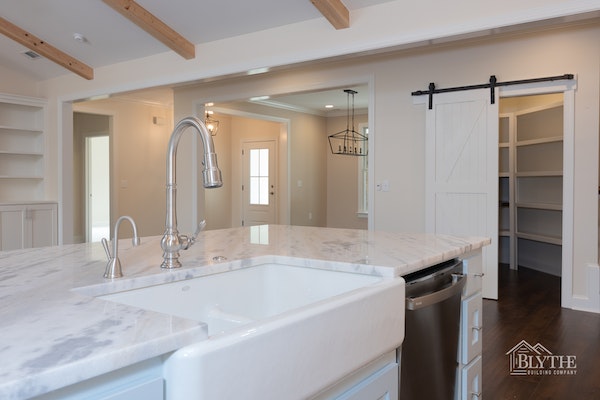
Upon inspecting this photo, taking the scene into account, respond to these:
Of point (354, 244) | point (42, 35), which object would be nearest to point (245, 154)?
point (42, 35)

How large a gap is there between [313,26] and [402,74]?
1321 mm

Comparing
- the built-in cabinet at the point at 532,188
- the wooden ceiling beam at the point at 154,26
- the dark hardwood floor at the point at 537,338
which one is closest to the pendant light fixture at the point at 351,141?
the built-in cabinet at the point at 532,188

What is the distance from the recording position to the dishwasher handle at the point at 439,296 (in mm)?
1485

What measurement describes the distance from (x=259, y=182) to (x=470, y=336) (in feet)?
24.8

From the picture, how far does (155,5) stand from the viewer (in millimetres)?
3947

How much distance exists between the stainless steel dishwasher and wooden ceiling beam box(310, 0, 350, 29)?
2.32 meters

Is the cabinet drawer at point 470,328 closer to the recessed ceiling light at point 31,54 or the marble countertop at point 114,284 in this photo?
the marble countertop at point 114,284

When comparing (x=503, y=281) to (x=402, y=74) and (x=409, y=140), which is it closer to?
(x=409, y=140)

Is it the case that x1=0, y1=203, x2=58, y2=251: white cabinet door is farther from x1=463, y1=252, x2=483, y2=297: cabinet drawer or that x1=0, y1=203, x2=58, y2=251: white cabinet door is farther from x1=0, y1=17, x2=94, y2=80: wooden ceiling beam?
x1=463, y1=252, x2=483, y2=297: cabinet drawer

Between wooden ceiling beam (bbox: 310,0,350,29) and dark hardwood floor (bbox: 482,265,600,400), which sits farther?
wooden ceiling beam (bbox: 310,0,350,29)

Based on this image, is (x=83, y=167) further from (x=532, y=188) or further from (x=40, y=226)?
(x=532, y=188)

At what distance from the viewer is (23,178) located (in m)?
6.09

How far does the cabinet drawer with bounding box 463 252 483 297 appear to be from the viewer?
195cm

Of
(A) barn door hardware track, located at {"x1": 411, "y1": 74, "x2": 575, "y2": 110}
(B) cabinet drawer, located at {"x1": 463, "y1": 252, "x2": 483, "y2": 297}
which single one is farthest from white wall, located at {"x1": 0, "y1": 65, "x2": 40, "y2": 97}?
(B) cabinet drawer, located at {"x1": 463, "y1": 252, "x2": 483, "y2": 297}
